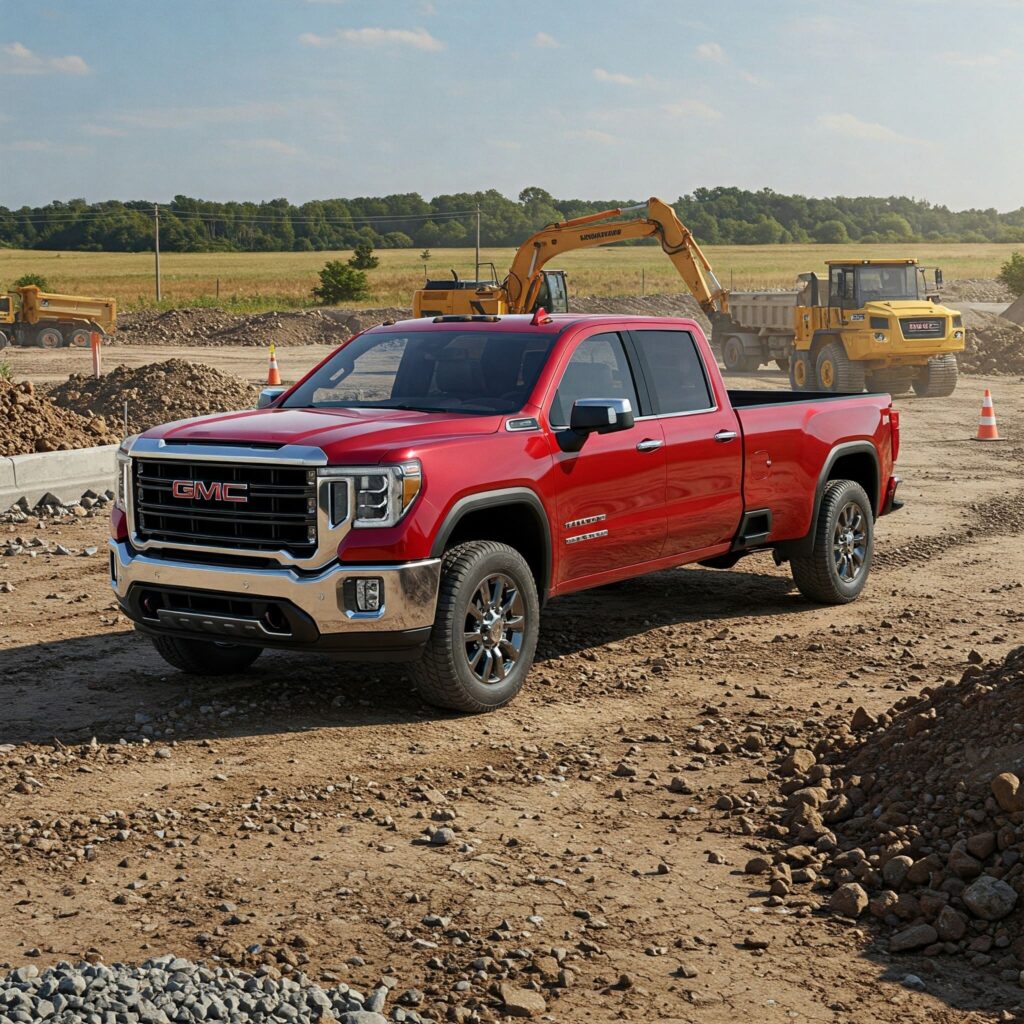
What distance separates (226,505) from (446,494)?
3.63 feet

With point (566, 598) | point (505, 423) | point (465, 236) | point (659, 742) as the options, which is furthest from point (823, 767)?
point (465, 236)

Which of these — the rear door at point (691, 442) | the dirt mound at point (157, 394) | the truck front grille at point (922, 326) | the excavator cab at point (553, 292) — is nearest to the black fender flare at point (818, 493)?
the rear door at point (691, 442)

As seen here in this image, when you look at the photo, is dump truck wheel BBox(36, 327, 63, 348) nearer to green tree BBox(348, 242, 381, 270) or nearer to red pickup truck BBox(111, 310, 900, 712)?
red pickup truck BBox(111, 310, 900, 712)

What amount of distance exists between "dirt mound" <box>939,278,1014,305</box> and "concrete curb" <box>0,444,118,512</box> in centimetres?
6734

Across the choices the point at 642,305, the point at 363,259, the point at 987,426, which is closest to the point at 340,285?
the point at 363,259

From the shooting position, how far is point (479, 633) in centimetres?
763

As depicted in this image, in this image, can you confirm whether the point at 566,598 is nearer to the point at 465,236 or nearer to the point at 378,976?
the point at 378,976

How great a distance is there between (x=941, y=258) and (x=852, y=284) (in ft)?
326

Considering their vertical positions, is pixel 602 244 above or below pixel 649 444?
above

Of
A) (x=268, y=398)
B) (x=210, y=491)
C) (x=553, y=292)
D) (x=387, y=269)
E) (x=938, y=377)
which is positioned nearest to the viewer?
(x=210, y=491)

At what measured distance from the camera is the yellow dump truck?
138 ft

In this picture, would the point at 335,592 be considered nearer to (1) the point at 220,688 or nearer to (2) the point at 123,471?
(1) the point at 220,688

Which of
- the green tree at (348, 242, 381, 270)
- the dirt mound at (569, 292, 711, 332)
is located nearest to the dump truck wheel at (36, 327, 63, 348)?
the dirt mound at (569, 292, 711, 332)

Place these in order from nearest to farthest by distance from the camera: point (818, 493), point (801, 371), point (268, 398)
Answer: point (268, 398), point (818, 493), point (801, 371)
